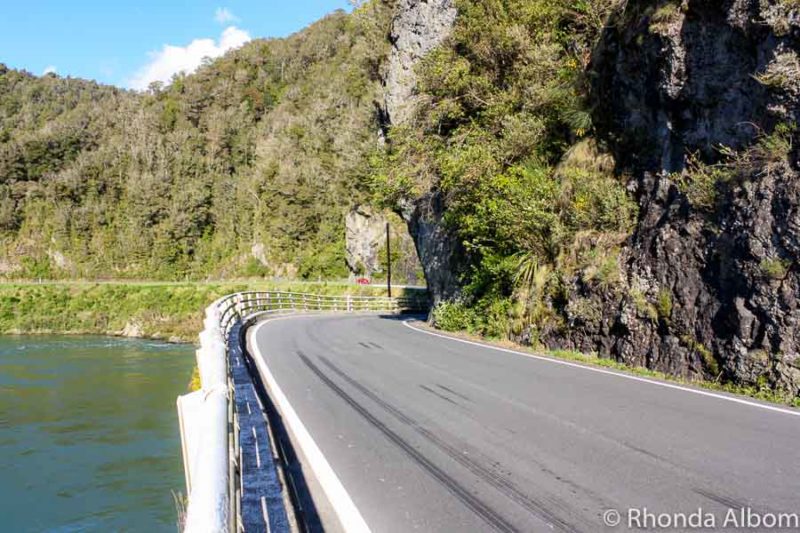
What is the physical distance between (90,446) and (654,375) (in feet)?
40.2

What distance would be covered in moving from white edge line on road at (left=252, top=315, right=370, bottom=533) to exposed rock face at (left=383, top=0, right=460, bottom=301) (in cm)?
1341

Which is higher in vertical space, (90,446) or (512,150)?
(512,150)

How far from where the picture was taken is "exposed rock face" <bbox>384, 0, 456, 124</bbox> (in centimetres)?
2348

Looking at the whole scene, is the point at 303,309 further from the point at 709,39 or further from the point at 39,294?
the point at 39,294

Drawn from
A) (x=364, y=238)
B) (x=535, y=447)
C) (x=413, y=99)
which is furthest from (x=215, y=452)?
(x=364, y=238)

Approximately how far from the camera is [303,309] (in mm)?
33094

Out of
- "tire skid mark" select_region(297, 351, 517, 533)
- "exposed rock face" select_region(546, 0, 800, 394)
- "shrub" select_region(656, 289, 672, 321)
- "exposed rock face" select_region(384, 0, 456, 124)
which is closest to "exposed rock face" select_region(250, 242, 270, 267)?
"exposed rock face" select_region(384, 0, 456, 124)

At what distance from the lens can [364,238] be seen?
6288 cm

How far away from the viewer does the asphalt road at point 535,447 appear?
4426 mm

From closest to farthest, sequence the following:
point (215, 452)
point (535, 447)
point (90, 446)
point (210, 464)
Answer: point (210, 464), point (215, 452), point (535, 447), point (90, 446)

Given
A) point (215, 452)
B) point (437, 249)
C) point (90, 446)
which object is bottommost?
point (90, 446)

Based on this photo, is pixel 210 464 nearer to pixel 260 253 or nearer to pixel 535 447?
pixel 535 447

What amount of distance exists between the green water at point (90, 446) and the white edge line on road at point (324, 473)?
340 centimetres

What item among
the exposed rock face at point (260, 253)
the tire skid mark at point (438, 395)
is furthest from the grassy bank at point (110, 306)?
the tire skid mark at point (438, 395)
